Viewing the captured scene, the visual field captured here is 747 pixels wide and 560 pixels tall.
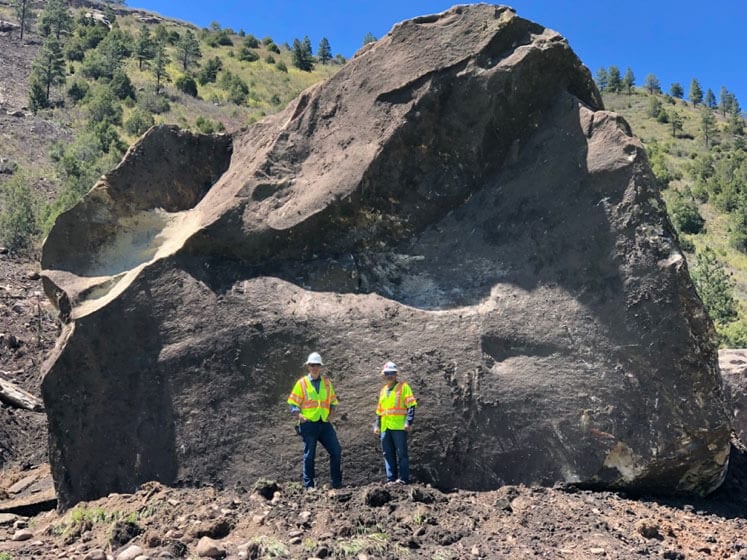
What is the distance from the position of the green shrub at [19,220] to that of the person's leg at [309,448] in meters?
13.4

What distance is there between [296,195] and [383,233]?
1072 millimetres

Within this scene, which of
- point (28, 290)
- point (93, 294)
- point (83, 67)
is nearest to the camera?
point (93, 294)

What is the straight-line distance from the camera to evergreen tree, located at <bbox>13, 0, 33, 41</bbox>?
4682 cm

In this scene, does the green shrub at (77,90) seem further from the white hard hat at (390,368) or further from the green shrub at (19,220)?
the white hard hat at (390,368)

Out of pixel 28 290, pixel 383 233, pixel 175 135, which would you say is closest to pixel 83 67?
pixel 28 290

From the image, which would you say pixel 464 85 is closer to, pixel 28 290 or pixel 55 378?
pixel 55 378

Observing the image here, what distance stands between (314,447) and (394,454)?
2.56ft

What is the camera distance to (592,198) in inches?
289

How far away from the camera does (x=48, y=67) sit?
118ft

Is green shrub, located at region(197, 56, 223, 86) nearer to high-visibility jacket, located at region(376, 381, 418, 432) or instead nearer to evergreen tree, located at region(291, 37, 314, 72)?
evergreen tree, located at region(291, 37, 314, 72)

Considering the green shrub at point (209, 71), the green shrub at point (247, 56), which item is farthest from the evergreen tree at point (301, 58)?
the green shrub at point (209, 71)

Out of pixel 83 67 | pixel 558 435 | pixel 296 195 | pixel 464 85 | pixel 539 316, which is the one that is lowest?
pixel 558 435

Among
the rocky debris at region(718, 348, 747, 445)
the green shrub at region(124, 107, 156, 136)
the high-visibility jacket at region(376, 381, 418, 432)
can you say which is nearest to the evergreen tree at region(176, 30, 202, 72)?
the green shrub at region(124, 107, 156, 136)

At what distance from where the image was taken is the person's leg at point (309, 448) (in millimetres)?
7012
